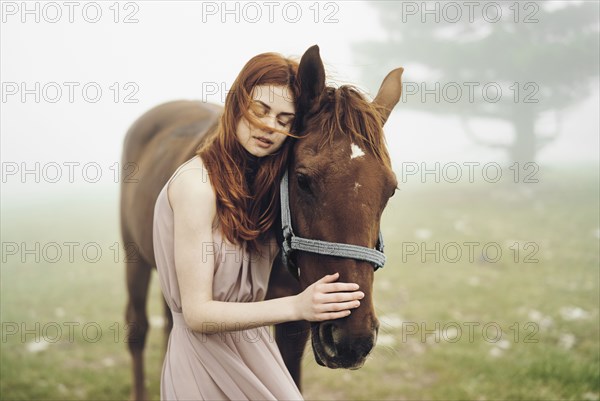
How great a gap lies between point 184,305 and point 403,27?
1359 centimetres

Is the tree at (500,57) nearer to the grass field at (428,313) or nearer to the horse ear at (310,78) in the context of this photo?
the grass field at (428,313)

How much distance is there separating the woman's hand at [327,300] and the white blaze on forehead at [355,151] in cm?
42

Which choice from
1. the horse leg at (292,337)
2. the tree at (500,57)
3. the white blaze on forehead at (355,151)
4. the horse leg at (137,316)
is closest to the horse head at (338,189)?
the white blaze on forehead at (355,151)

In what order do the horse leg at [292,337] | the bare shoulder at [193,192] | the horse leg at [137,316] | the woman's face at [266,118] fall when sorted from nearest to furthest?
1. the bare shoulder at [193,192]
2. the woman's face at [266,118]
3. the horse leg at [292,337]
4. the horse leg at [137,316]

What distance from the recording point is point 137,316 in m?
3.74

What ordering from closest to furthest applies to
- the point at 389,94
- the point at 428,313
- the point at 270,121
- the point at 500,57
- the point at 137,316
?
the point at 270,121 → the point at 389,94 → the point at 137,316 → the point at 428,313 → the point at 500,57

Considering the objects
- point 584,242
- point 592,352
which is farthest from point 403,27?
point 592,352

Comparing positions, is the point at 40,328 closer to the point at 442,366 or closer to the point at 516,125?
the point at 442,366

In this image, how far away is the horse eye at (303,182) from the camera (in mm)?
1772

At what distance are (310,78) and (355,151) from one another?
33 cm

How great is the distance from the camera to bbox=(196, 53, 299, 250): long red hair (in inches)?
69.7

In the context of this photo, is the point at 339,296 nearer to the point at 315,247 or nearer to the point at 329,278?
the point at 329,278

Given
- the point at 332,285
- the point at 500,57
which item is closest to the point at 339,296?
the point at 332,285

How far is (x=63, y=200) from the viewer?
13.3 m
